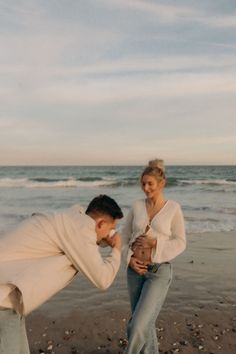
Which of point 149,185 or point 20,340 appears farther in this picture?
point 149,185

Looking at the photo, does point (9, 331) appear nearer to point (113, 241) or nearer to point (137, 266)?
point (113, 241)

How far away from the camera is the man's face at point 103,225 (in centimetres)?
330

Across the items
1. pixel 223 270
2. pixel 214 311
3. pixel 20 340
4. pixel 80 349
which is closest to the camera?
pixel 20 340

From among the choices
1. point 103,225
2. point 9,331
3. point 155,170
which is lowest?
point 9,331

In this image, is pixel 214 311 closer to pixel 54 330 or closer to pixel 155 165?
pixel 54 330

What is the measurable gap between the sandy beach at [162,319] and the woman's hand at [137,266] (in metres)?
1.49

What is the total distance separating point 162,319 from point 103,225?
373cm

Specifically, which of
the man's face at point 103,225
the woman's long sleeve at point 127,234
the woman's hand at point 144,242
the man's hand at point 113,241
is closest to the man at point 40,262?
the man's face at point 103,225

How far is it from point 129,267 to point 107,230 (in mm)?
1531

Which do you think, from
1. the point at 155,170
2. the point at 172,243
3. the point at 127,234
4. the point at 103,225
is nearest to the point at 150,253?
the point at 172,243

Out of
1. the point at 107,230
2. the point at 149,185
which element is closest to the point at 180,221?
the point at 149,185

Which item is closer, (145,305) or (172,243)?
(145,305)

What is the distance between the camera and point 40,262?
2.97 meters

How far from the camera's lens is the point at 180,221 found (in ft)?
15.7
